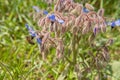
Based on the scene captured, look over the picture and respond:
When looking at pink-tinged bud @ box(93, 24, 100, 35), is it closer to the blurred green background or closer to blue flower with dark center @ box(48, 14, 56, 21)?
blue flower with dark center @ box(48, 14, 56, 21)

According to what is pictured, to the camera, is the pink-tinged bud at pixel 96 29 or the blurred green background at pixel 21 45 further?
the blurred green background at pixel 21 45

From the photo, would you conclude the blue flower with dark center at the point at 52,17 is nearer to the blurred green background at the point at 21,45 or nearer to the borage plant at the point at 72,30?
the borage plant at the point at 72,30

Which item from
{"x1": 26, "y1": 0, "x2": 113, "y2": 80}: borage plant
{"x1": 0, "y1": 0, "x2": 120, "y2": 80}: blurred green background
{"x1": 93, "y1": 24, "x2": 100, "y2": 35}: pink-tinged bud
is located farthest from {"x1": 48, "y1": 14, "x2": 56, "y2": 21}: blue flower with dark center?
{"x1": 0, "y1": 0, "x2": 120, "y2": 80}: blurred green background

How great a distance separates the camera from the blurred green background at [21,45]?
7.96ft

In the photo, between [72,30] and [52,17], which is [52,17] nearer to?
[52,17]

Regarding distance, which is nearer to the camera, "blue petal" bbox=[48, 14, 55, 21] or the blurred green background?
"blue petal" bbox=[48, 14, 55, 21]

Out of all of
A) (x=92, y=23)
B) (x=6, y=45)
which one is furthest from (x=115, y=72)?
(x=6, y=45)

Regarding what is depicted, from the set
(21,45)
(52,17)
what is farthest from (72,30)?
(21,45)

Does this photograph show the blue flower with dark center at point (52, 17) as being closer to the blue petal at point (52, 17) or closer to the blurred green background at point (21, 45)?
the blue petal at point (52, 17)

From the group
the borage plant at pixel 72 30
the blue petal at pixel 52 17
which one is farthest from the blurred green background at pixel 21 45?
the blue petal at pixel 52 17

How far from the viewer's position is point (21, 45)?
2.91 meters

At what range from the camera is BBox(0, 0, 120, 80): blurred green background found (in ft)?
7.96

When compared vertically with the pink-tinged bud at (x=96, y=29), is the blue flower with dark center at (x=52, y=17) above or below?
above

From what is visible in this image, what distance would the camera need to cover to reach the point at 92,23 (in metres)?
1.94
